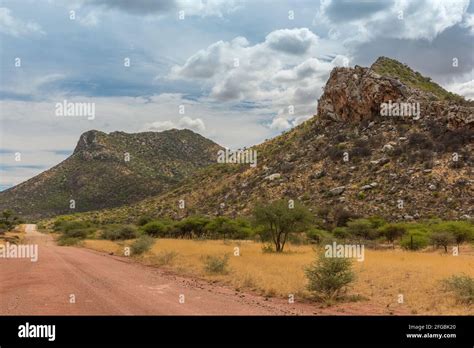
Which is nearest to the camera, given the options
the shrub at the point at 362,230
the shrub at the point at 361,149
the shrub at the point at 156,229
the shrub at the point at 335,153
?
the shrub at the point at 362,230

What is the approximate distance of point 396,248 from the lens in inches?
1385

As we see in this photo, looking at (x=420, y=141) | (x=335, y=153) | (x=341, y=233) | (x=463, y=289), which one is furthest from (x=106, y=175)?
(x=463, y=289)

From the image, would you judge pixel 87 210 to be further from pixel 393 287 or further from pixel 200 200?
pixel 393 287

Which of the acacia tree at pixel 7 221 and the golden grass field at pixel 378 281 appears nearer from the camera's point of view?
the golden grass field at pixel 378 281

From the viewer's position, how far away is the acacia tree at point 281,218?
109 feet

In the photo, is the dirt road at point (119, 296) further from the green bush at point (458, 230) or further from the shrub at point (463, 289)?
the green bush at point (458, 230)

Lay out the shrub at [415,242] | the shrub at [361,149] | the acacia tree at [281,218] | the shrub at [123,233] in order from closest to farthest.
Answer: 1. the shrub at [415,242]
2. the acacia tree at [281,218]
3. the shrub at [123,233]
4. the shrub at [361,149]

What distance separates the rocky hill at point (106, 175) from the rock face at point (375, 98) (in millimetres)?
43473

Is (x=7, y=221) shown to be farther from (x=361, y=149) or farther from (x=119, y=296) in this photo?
(x=119, y=296)

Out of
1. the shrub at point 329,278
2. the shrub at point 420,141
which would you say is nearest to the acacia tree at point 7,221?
the shrub at point 420,141

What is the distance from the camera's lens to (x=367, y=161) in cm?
5250

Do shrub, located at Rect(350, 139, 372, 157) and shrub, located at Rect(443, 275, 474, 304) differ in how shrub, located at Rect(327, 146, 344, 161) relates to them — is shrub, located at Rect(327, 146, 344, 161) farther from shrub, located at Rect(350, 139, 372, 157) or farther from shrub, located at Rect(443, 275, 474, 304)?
shrub, located at Rect(443, 275, 474, 304)

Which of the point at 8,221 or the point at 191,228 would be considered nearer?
the point at 191,228

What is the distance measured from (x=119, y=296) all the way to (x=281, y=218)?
21386 mm
